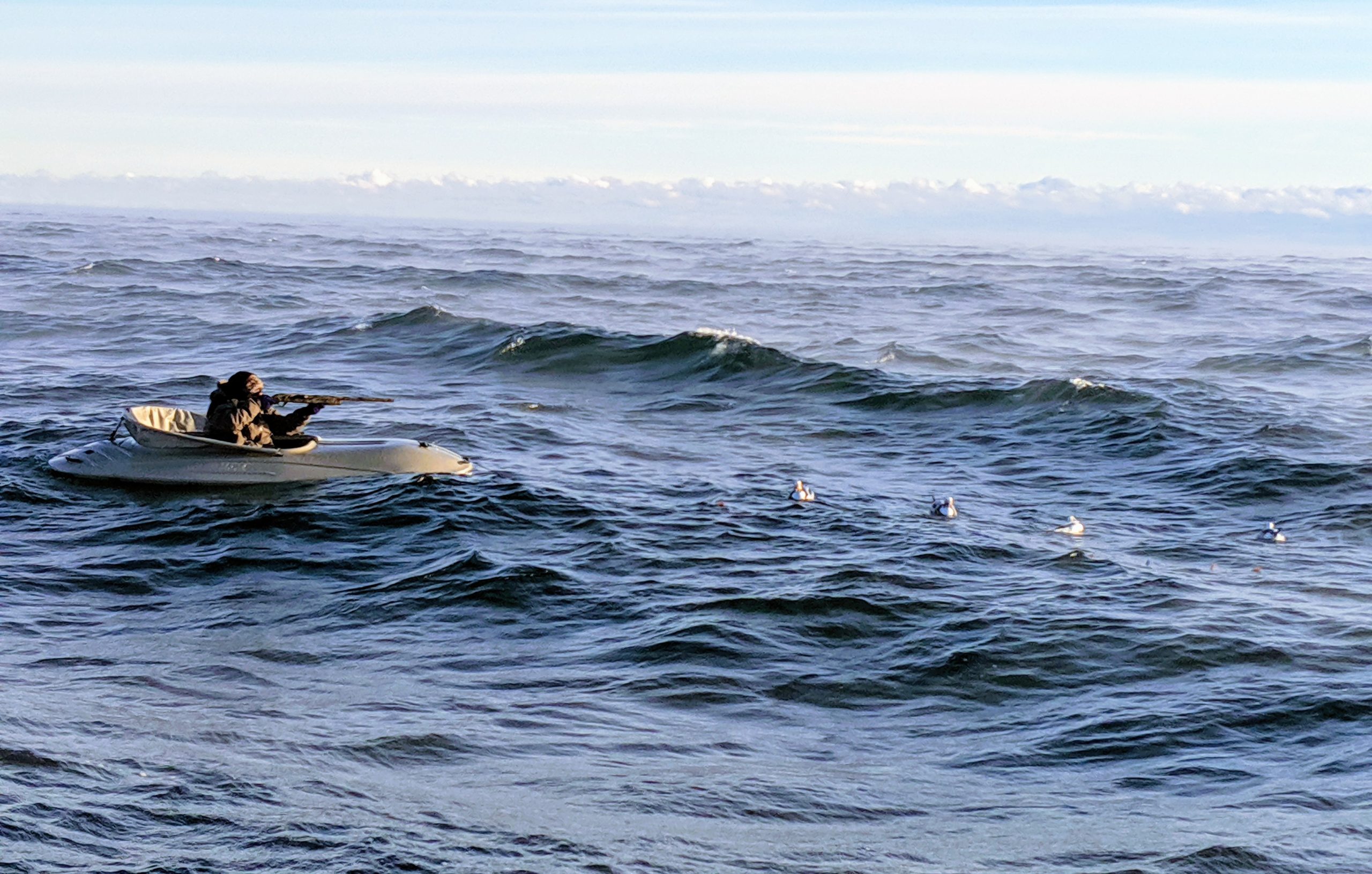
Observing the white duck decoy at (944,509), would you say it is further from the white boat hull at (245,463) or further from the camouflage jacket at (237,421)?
the camouflage jacket at (237,421)

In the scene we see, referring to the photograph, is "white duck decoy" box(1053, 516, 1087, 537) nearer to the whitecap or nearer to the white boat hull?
the white boat hull

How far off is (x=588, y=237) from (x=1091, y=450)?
9989 cm

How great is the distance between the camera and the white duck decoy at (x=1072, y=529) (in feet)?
64.8

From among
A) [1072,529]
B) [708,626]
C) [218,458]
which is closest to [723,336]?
[1072,529]

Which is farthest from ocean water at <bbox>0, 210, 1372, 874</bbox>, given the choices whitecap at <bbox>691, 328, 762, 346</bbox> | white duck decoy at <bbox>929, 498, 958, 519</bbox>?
white duck decoy at <bbox>929, 498, 958, 519</bbox>

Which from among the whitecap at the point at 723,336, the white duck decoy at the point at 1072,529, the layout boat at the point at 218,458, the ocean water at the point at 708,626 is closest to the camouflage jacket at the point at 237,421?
the layout boat at the point at 218,458

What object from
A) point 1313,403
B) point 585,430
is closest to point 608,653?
point 585,430

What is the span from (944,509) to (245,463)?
31.8ft

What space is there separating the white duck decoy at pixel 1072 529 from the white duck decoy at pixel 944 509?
4.59ft

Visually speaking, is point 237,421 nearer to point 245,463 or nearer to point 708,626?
point 245,463

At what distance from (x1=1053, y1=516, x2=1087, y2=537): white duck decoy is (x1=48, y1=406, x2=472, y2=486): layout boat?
8.56 meters

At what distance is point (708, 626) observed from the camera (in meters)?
15.4

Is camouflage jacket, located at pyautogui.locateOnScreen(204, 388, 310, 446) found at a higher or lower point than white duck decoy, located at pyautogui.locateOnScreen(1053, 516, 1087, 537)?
higher

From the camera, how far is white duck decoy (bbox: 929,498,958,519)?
20484mm
